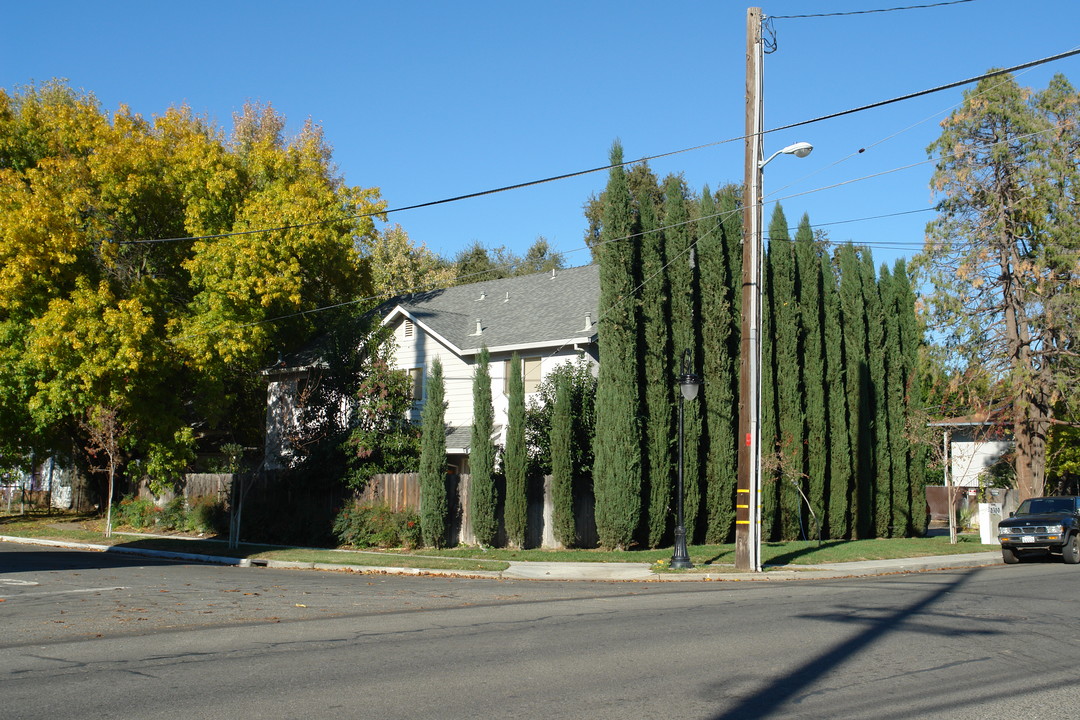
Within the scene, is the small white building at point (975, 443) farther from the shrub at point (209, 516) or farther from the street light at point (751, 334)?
the shrub at point (209, 516)

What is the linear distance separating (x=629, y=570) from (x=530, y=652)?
34.4ft

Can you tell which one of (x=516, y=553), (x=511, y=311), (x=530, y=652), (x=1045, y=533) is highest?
(x=511, y=311)

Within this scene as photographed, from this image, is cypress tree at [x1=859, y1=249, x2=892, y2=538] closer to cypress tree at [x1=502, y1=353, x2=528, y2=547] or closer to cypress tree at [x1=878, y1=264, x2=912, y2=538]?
cypress tree at [x1=878, y1=264, x2=912, y2=538]

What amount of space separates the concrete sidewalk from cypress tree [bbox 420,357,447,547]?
12.8 feet

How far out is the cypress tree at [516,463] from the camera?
23.8 metres

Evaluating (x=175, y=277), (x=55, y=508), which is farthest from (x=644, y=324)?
(x=55, y=508)

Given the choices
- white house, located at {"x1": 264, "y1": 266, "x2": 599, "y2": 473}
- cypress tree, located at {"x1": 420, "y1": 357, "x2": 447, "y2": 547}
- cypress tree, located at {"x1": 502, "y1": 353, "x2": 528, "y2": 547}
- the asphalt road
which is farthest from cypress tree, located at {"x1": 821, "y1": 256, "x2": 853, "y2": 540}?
the asphalt road

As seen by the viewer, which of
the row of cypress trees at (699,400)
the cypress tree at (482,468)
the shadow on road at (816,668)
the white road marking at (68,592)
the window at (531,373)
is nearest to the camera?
the shadow on road at (816,668)

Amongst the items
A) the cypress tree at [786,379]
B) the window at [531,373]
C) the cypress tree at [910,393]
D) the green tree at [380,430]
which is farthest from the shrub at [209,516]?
the cypress tree at [910,393]

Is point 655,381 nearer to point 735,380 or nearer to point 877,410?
point 735,380

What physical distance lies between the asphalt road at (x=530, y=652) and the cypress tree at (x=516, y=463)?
8.29m

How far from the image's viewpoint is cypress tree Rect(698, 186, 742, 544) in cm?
2464

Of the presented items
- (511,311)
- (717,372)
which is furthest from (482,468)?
(511,311)

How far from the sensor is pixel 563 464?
23.8 m
